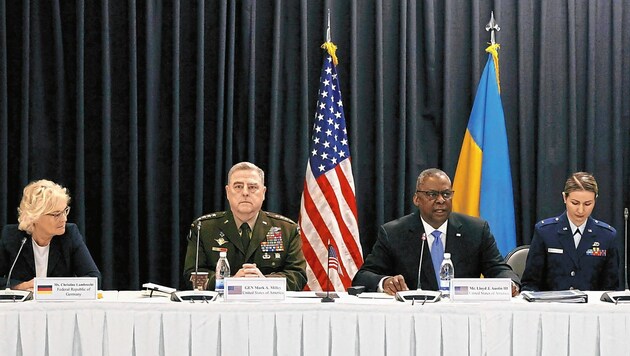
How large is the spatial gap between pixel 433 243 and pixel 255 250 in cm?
94

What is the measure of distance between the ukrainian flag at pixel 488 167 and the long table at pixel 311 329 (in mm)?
2415

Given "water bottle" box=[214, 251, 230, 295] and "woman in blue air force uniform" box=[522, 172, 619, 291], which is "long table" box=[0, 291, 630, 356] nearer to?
"water bottle" box=[214, 251, 230, 295]

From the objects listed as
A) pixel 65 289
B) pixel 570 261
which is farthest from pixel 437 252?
pixel 65 289

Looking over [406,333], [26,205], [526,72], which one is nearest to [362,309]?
[406,333]

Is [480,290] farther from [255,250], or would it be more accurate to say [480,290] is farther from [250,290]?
[255,250]

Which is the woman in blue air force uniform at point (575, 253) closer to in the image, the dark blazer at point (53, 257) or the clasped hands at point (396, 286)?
the clasped hands at point (396, 286)

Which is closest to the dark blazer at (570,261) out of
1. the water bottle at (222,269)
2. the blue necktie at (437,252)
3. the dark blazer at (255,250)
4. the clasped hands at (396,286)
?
the blue necktie at (437,252)

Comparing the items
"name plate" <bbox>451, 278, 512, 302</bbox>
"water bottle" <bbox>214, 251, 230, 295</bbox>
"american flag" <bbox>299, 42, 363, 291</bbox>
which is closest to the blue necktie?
"name plate" <bbox>451, 278, 512, 302</bbox>

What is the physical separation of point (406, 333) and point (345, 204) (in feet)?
7.70

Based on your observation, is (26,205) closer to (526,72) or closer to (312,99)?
(312,99)

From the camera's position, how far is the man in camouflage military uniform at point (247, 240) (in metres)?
4.37

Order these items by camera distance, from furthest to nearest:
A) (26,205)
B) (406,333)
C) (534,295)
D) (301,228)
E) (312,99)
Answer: (312,99) → (301,228) → (26,205) → (534,295) → (406,333)

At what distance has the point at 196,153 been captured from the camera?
5.79 metres

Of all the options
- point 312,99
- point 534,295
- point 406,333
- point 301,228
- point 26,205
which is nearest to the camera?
point 406,333
